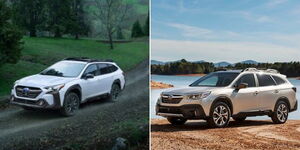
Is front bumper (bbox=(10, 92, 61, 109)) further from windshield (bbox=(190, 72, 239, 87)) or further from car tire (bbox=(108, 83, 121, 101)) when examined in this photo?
windshield (bbox=(190, 72, 239, 87))

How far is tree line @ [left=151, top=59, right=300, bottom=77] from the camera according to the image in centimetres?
691

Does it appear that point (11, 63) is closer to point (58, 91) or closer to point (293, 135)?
point (58, 91)

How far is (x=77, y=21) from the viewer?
6477 millimetres

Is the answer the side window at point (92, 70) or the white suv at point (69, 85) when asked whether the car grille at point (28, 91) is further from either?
the side window at point (92, 70)

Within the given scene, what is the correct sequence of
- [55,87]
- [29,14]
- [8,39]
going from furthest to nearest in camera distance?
[29,14]
[55,87]
[8,39]

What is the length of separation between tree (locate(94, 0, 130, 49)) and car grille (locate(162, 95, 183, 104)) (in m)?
1.14

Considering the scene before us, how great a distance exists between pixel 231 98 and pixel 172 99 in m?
0.88

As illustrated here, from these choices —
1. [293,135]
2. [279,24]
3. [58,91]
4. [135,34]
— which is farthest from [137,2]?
[293,135]

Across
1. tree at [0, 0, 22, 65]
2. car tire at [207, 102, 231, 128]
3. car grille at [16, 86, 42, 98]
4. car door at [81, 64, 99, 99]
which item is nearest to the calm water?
car tire at [207, 102, 231, 128]

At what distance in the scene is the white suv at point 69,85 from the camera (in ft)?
19.4

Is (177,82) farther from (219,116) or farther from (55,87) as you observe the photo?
(55,87)

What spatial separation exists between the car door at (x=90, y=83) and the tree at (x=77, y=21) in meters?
0.50

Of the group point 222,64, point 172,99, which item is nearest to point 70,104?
point 172,99

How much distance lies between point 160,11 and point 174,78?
3.64 ft
